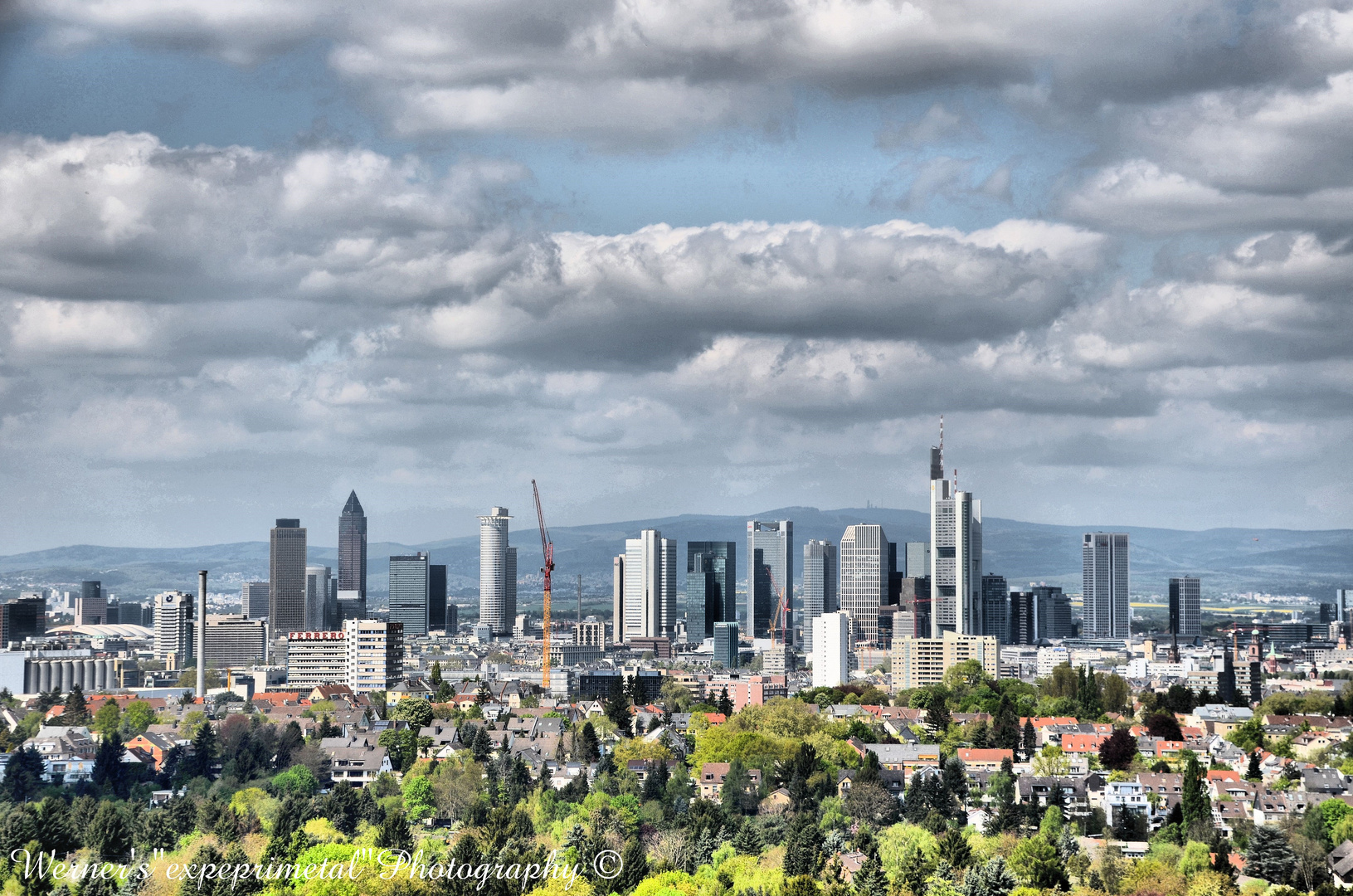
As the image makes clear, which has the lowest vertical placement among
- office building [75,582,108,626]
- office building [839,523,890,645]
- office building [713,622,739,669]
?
office building [713,622,739,669]

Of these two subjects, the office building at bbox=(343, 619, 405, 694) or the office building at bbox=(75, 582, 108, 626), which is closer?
the office building at bbox=(343, 619, 405, 694)

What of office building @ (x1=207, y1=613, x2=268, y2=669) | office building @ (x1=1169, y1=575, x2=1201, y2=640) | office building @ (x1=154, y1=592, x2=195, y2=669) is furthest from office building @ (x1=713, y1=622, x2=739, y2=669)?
office building @ (x1=1169, y1=575, x2=1201, y2=640)

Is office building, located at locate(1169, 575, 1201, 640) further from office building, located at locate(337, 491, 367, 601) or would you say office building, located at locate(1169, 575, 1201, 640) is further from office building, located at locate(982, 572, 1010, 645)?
office building, located at locate(337, 491, 367, 601)

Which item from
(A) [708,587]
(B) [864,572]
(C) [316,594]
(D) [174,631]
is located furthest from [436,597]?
(D) [174,631]

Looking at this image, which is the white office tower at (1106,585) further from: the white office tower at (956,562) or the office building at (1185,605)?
the white office tower at (956,562)

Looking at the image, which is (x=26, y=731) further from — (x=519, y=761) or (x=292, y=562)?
(x=292, y=562)

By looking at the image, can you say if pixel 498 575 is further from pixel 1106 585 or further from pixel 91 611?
pixel 1106 585
